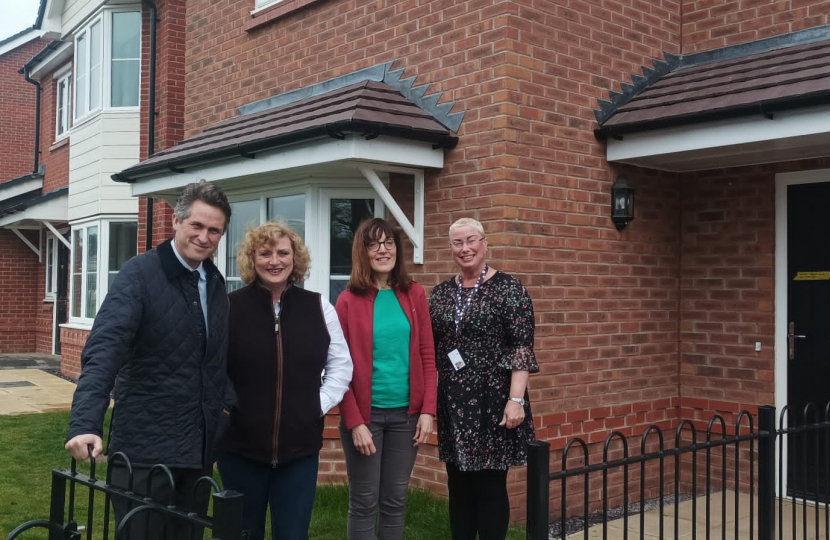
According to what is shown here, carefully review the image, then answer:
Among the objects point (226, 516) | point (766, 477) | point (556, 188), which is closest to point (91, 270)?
point (556, 188)

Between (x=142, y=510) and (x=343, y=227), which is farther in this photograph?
(x=343, y=227)

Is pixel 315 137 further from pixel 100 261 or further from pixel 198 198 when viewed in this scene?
pixel 100 261

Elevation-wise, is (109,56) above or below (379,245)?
above

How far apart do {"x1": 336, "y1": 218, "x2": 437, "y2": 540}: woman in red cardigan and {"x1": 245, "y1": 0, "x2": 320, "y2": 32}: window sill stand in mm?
3896

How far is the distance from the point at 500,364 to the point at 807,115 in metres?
2.48

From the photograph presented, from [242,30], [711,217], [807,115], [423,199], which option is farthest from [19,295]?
[807,115]

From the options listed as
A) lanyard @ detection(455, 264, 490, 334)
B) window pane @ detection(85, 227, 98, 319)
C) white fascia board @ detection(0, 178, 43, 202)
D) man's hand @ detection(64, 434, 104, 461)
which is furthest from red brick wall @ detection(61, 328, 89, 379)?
man's hand @ detection(64, 434, 104, 461)

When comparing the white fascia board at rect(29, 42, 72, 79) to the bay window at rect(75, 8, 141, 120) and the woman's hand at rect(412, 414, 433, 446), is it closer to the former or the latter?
the bay window at rect(75, 8, 141, 120)

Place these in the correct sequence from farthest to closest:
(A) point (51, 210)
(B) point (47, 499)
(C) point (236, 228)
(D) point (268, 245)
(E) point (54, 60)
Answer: (E) point (54, 60) → (A) point (51, 210) → (C) point (236, 228) → (B) point (47, 499) → (D) point (268, 245)

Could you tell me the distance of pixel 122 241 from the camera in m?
12.0

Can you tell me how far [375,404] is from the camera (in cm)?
366

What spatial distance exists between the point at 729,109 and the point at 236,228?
4391 millimetres

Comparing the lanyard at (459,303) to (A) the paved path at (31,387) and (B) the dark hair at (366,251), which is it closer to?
(B) the dark hair at (366,251)

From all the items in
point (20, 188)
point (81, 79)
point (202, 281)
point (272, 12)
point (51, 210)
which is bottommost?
point (202, 281)
